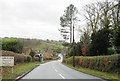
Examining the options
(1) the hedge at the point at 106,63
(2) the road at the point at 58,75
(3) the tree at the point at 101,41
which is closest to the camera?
(2) the road at the point at 58,75

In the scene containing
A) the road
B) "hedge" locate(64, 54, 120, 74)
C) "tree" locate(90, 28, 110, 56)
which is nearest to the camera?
the road

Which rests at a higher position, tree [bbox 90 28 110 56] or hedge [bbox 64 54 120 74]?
tree [bbox 90 28 110 56]

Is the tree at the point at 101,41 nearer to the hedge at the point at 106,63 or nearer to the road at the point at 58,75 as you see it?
the hedge at the point at 106,63

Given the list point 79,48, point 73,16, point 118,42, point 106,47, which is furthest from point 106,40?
point 73,16

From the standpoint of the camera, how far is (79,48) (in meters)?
74.2

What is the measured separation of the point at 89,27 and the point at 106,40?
1865cm

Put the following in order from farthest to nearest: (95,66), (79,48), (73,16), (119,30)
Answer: (73,16), (79,48), (95,66), (119,30)

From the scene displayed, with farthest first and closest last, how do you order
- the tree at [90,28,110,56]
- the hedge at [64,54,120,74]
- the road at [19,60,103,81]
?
1. the tree at [90,28,110,56]
2. the hedge at [64,54,120,74]
3. the road at [19,60,103,81]

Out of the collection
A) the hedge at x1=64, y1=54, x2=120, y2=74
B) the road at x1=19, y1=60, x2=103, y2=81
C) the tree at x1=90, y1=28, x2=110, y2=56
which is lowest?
the road at x1=19, y1=60, x2=103, y2=81

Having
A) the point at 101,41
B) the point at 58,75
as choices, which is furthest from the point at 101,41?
the point at 58,75

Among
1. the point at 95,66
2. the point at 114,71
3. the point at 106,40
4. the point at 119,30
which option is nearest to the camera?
the point at 114,71

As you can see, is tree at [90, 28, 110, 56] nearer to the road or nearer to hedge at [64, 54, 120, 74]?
hedge at [64, 54, 120, 74]

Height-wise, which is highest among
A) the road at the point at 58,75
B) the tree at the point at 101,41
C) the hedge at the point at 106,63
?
the tree at the point at 101,41

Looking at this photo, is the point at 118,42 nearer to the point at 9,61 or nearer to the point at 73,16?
the point at 9,61
